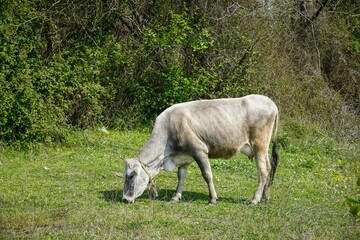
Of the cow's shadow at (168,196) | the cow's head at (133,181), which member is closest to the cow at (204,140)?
the cow's head at (133,181)

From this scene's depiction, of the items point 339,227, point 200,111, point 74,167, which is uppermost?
point 200,111

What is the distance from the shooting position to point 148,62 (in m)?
19.7

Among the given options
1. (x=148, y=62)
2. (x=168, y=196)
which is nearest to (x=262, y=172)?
(x=168, y=196)

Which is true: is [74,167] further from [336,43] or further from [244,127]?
[336,43]

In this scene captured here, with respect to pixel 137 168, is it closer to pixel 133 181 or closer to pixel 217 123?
pixel 133 181

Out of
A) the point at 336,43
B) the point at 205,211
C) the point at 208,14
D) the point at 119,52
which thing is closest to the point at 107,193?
the point at 205,211

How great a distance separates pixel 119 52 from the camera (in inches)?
766

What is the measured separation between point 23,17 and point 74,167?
5.18 meters

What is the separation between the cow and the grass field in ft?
1.18

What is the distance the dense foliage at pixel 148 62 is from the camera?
16.5 m

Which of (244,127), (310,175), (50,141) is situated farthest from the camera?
(50,141)

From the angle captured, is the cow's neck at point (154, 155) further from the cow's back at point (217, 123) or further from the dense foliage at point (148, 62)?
the dense foliage at point (148, 62)

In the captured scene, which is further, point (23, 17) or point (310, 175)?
A: point (23, 17)

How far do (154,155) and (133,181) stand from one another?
0.58 metres
